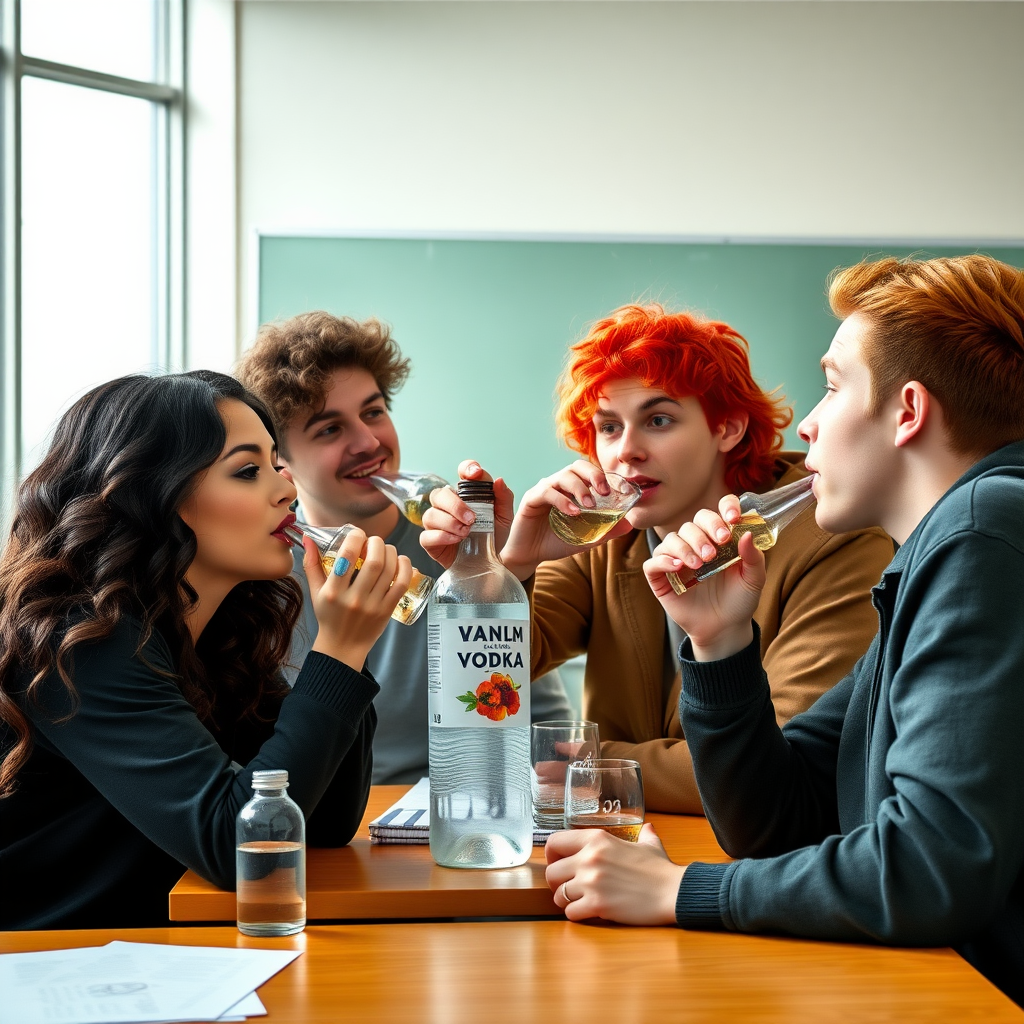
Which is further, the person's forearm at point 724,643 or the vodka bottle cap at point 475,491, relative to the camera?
the person's forearm at point 724,643

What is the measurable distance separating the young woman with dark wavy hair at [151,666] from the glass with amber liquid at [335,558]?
0.9 inches

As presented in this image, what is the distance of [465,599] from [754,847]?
0.45 meters

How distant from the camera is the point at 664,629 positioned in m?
2.12

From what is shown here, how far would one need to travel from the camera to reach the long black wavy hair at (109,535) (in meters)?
1.38

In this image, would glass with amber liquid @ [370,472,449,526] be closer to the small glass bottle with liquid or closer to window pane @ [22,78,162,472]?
the small glass bottle with liquid

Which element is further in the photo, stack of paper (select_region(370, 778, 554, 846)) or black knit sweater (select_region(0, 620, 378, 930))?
stack of paper (select_region(370, 778, 554, 846))

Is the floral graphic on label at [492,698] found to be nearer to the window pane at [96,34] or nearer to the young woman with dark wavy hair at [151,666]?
the young woman with dark wavy hair at [151,666]

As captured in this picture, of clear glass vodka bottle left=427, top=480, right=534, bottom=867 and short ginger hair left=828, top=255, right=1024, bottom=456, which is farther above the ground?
short ginger hair left=828, top=255, right=1024, bottom=456

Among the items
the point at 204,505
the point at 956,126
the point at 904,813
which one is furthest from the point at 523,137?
the point at 904,813

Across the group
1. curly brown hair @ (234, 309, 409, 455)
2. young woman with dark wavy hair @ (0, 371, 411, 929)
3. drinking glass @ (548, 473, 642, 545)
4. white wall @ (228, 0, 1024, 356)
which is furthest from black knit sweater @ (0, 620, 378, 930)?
white wall @ (228, 0, 1024, 356)

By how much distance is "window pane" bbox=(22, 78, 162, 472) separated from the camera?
11.0ft

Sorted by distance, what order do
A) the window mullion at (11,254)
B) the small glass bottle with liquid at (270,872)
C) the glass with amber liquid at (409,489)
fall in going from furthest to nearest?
the window mullion at (11,254) → the glass with amber liquid at (409,489) → the small glass bottle with liquid at (270,872)

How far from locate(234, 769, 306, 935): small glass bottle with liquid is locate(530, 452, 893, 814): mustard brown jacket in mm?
731

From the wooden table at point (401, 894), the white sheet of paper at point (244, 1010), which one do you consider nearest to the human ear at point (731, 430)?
the wooden table at point (401, 894)
